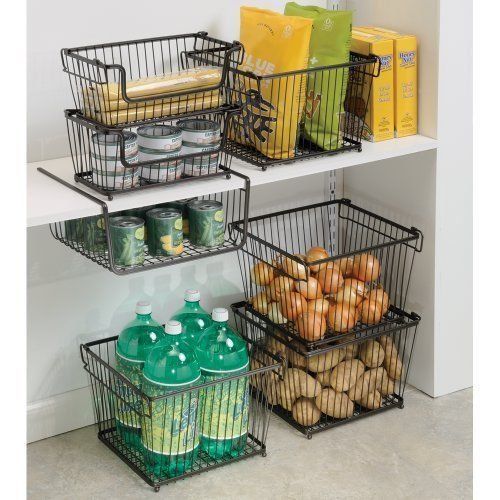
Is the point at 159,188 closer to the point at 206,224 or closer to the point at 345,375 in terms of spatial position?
the point at 206,224

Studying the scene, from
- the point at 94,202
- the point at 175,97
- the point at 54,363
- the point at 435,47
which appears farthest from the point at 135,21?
the point at 54,363

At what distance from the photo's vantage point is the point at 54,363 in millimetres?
2203

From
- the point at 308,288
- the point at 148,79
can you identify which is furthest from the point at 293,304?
the point at 148,79

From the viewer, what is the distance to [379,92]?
2.17m

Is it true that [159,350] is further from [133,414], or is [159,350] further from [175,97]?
[175,97]

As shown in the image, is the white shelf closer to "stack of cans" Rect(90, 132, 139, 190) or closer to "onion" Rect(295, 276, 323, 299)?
"stack of cans" Rect(90, 132, 139, 190)

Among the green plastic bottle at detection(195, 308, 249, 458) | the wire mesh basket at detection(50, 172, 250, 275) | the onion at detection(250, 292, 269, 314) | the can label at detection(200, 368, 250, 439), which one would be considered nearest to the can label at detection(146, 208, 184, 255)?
the wire mesh basket at detection(50, 172, 250, 275)

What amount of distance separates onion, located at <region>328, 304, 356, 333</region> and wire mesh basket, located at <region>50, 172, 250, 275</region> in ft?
1.14

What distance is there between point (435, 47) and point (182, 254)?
0.76 meters

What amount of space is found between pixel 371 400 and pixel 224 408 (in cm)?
44

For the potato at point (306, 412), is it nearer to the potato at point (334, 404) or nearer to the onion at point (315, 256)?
the potato at point (334, 404)

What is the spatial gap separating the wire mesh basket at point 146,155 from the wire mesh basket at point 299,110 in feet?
0.35

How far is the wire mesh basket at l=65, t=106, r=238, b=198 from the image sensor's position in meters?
1.79

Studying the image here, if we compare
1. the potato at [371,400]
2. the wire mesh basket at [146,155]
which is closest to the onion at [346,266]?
the potato at [371,400]
